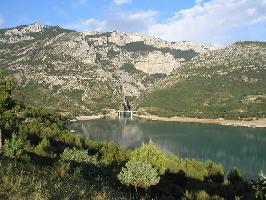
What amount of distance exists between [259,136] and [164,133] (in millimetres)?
35722

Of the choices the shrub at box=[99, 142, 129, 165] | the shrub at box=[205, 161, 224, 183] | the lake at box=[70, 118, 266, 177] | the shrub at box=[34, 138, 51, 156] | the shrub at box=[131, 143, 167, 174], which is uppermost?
the shrub at box=[34, 138, 51, 156]

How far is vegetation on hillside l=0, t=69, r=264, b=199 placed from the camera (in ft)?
33.2

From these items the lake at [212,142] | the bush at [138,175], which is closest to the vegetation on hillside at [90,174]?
the bush at [138,175]

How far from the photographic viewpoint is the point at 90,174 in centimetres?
2398

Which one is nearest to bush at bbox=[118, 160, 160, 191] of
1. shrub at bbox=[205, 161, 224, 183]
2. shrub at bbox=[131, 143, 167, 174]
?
shrub at bbox=[131, 143, 167, 174]

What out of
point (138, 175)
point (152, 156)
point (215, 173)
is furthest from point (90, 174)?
point (215, 173)

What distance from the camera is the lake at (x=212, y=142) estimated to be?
9866 centimetres

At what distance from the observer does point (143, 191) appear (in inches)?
1231

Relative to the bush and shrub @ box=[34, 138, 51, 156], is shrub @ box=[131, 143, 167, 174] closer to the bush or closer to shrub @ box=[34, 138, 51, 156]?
shrub @ box=[34, 138, 51, 156]

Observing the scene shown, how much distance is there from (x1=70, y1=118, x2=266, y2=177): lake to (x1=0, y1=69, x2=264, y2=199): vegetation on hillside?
35.4 meters

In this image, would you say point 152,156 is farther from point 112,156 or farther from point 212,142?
point 212,142

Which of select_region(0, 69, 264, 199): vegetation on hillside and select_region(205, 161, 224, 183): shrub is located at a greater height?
select_region(0, 69, 264, 199): vegetation on hillside

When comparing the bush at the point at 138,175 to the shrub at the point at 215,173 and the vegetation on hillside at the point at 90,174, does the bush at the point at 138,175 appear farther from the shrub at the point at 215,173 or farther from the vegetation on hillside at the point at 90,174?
the shrub at the point at 215,173

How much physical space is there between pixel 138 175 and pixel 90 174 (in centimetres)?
779
